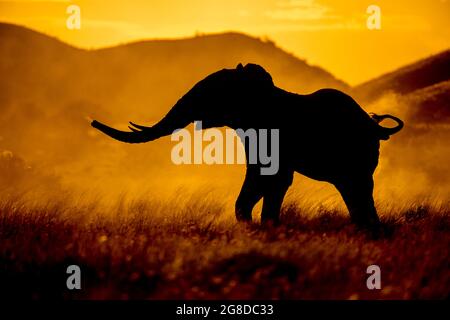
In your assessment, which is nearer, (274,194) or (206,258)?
(206,258)

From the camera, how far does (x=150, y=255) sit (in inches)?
290

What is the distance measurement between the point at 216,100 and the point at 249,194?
1150mm

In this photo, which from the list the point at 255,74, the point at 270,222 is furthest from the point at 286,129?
the point at 270,222

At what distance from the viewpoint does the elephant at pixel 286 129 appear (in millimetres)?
9125

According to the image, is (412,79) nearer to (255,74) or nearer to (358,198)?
(358,198)

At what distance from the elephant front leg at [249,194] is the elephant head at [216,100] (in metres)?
0.61

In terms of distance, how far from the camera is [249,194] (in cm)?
923

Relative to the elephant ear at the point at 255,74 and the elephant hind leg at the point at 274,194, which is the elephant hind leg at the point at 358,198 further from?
the elephant ear at the point at 255,74

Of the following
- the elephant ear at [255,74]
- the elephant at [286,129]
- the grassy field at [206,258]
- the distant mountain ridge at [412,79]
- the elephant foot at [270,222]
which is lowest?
the grassy field at [206,258]

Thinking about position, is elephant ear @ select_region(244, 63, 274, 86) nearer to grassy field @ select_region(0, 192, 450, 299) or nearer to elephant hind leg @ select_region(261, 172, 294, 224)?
elephant hind leg @ select_region(261, 172, 294, 224)

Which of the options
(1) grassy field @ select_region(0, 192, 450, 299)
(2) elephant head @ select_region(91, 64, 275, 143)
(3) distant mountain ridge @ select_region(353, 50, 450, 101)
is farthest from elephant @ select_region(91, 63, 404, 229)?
(3) distant mountain ridge @ select_region(353, 50, 450, 101)

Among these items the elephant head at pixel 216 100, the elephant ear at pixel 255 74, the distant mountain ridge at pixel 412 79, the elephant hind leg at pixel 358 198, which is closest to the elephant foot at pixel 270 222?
the elephant hind leg at pixel 358 198

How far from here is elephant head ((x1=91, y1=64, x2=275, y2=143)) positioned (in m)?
9.12

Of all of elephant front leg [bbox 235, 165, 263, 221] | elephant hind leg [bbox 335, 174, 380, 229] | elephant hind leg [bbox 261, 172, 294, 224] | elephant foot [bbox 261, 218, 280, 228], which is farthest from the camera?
elephant hind leg [bbox 335, 174, 380, 229]
